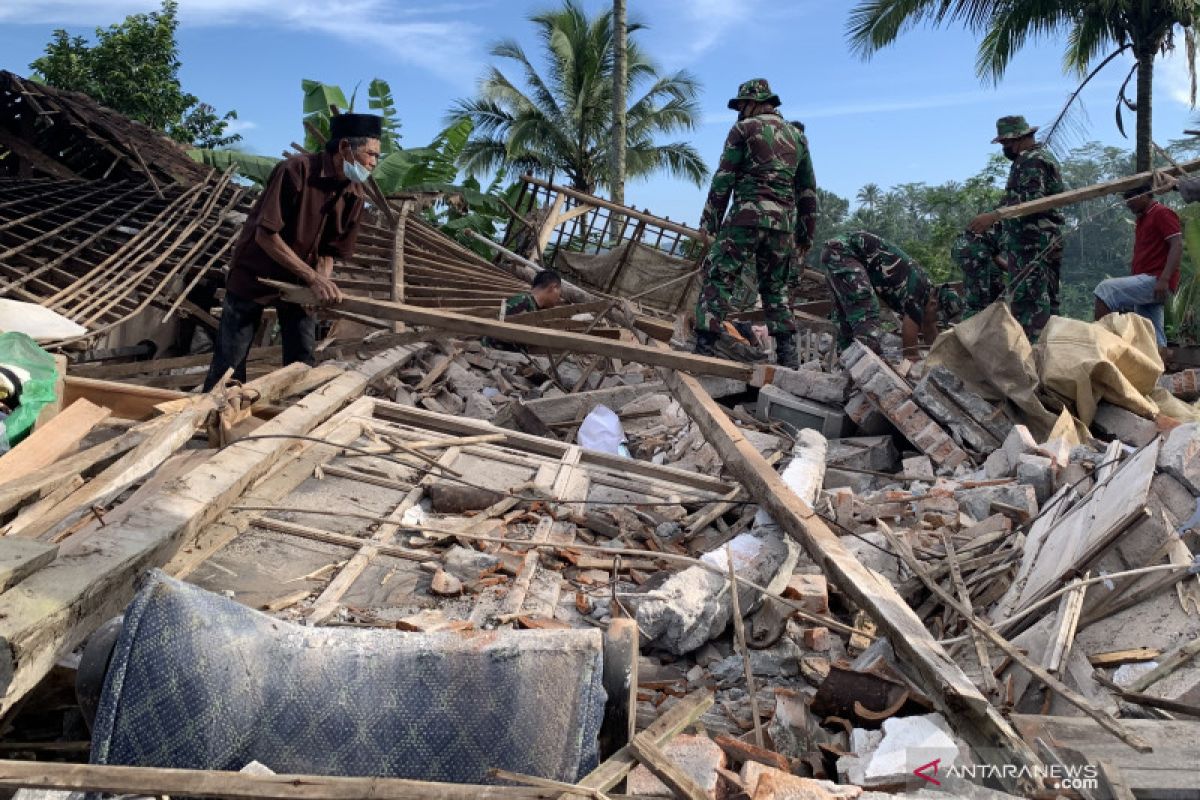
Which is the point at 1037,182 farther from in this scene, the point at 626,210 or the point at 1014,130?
the point at 626,210

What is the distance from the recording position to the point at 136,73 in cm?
2025

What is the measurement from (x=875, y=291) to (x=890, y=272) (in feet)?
0.61

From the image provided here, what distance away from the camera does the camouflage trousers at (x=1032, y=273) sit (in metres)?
7.60

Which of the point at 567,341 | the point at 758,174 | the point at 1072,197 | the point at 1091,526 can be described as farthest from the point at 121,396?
the point at 1072,197

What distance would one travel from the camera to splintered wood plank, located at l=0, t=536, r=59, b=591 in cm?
219

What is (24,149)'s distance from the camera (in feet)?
31.7

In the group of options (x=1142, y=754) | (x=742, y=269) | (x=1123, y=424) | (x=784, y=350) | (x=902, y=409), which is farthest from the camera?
(x=784, y=350)

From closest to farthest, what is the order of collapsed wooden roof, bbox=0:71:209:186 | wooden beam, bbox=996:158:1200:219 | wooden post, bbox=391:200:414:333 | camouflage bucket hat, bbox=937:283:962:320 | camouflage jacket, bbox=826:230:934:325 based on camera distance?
wooden beam, bbox=996:158:1200:219, wooden post, bbox=391:200:414:333, camouflage jacket, bbox=826:230:934:325, camouflage bucket hat, bbox=937:283:962:320, collapsed wooden roof, bbox=0:71:209:186

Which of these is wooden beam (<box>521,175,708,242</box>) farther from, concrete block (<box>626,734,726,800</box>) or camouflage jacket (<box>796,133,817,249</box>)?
concrete block (<box>626,734,726,800</box>)

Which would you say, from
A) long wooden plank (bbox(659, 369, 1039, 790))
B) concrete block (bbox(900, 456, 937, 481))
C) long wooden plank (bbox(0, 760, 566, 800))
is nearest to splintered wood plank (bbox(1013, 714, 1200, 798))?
long wooden plank (bbox(659, 369, 1039, 790))

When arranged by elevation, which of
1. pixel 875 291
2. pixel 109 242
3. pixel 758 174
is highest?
pixel 758 174

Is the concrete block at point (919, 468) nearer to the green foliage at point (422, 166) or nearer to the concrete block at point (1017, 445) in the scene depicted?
the concrete block at point (1017, 445)

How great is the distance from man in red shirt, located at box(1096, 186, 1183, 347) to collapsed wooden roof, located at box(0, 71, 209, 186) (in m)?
8.53

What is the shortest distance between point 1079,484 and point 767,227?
10.6 ft
